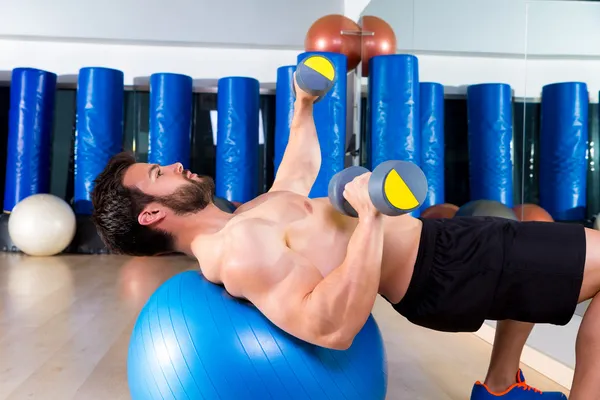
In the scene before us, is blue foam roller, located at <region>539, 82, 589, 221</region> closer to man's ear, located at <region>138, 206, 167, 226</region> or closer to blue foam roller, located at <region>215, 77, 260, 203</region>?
man's ear, located at <region>138, 206, 167, 226</region>

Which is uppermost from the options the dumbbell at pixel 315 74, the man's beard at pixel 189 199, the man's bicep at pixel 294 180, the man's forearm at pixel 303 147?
the dumbbell at pixel 315 74

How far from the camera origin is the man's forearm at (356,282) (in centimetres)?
120

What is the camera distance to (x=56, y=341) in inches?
102

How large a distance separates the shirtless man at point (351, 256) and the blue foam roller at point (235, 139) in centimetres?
379

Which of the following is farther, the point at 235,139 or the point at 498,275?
the point at 235,139

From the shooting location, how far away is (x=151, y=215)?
156cm

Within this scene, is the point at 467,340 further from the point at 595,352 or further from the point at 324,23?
the point at 324,23

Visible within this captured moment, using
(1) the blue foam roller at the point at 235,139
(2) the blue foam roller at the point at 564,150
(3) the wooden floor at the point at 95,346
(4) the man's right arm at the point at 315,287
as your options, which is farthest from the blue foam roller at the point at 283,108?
(4) the man's right arm at the point at 315,287

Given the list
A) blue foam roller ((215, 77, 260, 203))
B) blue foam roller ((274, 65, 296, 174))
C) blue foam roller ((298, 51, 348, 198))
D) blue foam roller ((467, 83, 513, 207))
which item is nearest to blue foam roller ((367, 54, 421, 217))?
blue foam roller ((298, 51, 348, 198))

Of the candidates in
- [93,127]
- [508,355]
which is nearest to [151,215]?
[508,355]

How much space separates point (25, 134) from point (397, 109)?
10.6 ft

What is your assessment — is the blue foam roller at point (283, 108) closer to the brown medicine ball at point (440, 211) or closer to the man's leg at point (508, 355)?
the brown medicine ball at point (440, 211)

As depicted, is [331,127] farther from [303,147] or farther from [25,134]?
[303,147]

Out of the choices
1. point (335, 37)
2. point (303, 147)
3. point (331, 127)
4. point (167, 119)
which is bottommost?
point (303, 147)
